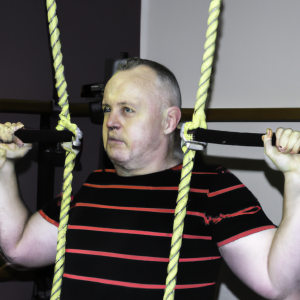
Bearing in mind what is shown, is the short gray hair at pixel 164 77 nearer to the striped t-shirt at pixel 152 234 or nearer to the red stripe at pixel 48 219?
the striped t-shirt at pixel 152 234

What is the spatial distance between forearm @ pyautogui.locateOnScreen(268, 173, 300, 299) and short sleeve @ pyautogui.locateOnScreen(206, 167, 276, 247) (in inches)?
2.5

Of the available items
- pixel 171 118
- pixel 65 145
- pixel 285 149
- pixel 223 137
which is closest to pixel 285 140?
pixel 285 149

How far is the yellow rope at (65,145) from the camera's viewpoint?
771 mm

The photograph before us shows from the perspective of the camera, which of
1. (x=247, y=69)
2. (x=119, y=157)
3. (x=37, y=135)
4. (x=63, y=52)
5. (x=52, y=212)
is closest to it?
(x=37, y=135)

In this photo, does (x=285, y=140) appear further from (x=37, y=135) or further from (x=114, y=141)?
(x=37, y=135)

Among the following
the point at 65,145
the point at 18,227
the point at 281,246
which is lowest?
the point at 18,227

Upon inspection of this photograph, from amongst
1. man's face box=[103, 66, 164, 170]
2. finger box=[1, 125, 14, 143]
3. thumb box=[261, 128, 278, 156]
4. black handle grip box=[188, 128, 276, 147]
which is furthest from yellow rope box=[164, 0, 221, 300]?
finger box=[1, 125, 14, 143]

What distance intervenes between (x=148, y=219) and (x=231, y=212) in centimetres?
→ 19

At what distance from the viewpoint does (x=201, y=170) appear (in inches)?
36.7

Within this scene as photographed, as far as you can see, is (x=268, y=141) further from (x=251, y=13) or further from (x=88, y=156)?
(x=88, y=156)

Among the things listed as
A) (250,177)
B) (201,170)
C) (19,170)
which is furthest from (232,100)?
(19,170)

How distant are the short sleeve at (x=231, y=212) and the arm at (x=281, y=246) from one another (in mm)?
19

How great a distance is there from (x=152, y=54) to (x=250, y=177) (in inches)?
28.7

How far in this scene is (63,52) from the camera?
1.45m
